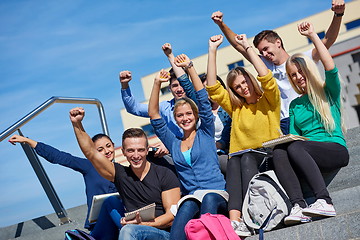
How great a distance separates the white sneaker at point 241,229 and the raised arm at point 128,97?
192cm

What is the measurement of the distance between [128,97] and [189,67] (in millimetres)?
1046

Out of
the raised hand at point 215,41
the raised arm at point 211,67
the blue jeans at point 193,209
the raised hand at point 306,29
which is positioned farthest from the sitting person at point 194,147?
the raised hand at point 306,29

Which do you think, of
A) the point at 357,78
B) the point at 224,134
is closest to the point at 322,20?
the point at 357,78

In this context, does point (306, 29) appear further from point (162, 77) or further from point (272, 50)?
point (162, 77)

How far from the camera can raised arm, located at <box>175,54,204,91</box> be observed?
14.9 feet

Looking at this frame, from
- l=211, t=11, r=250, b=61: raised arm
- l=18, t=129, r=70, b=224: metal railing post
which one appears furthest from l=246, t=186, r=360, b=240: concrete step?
l=18, t=129, r=70, b=224: metal railing post

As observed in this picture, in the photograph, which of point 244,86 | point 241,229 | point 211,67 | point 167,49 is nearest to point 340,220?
point 241,229

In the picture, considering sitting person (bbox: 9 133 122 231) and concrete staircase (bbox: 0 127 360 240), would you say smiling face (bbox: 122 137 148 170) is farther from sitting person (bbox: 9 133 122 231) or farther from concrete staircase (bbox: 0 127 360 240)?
concrete staircase (bbox: 0 127 360 240)

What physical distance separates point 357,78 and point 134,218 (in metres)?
24.6

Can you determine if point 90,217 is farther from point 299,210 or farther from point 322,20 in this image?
point 322,20

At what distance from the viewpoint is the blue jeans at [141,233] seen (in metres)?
3.94

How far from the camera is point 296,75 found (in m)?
4.31

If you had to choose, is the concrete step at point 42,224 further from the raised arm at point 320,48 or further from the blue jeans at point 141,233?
the raised arm at point 320,48

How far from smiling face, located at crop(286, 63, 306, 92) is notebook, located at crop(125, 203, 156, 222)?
1427 mm
